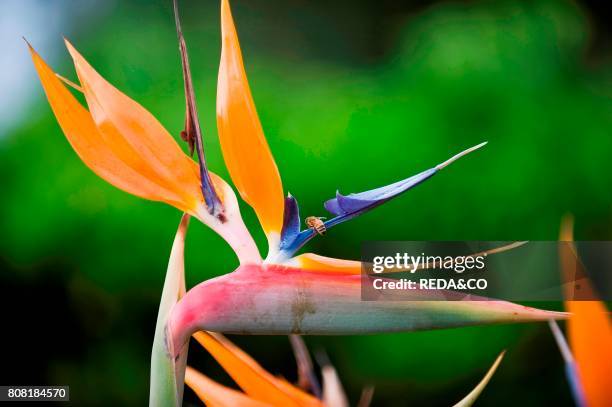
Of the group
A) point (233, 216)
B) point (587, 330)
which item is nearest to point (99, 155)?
point (233, 216)

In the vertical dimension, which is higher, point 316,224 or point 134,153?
point 134,153

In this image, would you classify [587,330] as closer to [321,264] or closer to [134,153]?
[321,264]

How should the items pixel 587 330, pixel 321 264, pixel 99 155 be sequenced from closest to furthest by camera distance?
1. pixel 321 264
2. pixel 99 155
3. pixel 587 330

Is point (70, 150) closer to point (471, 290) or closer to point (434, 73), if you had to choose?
point (434, 73)

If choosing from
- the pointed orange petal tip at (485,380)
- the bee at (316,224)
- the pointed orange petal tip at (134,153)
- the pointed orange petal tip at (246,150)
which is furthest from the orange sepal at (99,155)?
the pointed orange petal tip at (485,380)

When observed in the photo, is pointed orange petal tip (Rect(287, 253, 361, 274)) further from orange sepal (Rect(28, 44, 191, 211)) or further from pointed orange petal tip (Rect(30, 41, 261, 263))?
orange sepal (Rect(28, 44, 191, 211))

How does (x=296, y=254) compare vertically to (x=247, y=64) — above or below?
below

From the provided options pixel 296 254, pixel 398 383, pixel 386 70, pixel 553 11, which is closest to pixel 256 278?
pixel 296 254
